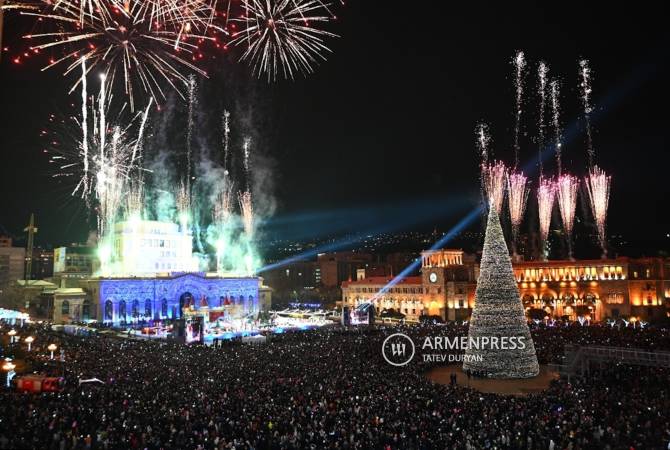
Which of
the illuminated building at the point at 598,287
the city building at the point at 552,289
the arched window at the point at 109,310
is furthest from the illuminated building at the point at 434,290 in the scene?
the arched window at the point at 109,310

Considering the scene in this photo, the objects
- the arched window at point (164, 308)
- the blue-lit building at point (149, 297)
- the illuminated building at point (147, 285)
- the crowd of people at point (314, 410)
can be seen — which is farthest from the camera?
the arched window at point (164, 308)

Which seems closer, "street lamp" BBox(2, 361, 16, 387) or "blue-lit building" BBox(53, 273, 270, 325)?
"street lamp" BBox(2, 361, 16, 387)

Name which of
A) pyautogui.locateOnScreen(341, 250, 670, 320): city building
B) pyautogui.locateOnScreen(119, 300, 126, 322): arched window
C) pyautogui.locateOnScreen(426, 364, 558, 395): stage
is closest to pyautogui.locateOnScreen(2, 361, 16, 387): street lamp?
pyautogui.locateOnScreen(426, 364, 558, 395): stage

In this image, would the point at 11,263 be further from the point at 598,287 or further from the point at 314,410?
the point at 598,287

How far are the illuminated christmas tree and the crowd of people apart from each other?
239 cm

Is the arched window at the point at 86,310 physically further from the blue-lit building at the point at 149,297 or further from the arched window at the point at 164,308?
the arched window at the point at 164,308

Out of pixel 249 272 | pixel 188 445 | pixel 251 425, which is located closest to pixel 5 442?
pixel 188 445

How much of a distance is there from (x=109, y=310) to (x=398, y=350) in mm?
46290

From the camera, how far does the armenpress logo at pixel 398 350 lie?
95.9ft

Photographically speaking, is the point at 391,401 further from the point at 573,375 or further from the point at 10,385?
the point at 10,385

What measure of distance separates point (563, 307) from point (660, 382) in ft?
141

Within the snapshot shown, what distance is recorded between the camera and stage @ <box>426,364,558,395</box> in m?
23.3

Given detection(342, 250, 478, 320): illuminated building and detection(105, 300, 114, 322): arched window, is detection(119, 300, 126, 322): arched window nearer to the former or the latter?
detection(105, 300, 114, 322): arched window

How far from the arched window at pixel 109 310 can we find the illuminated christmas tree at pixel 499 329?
5166 centimetres
